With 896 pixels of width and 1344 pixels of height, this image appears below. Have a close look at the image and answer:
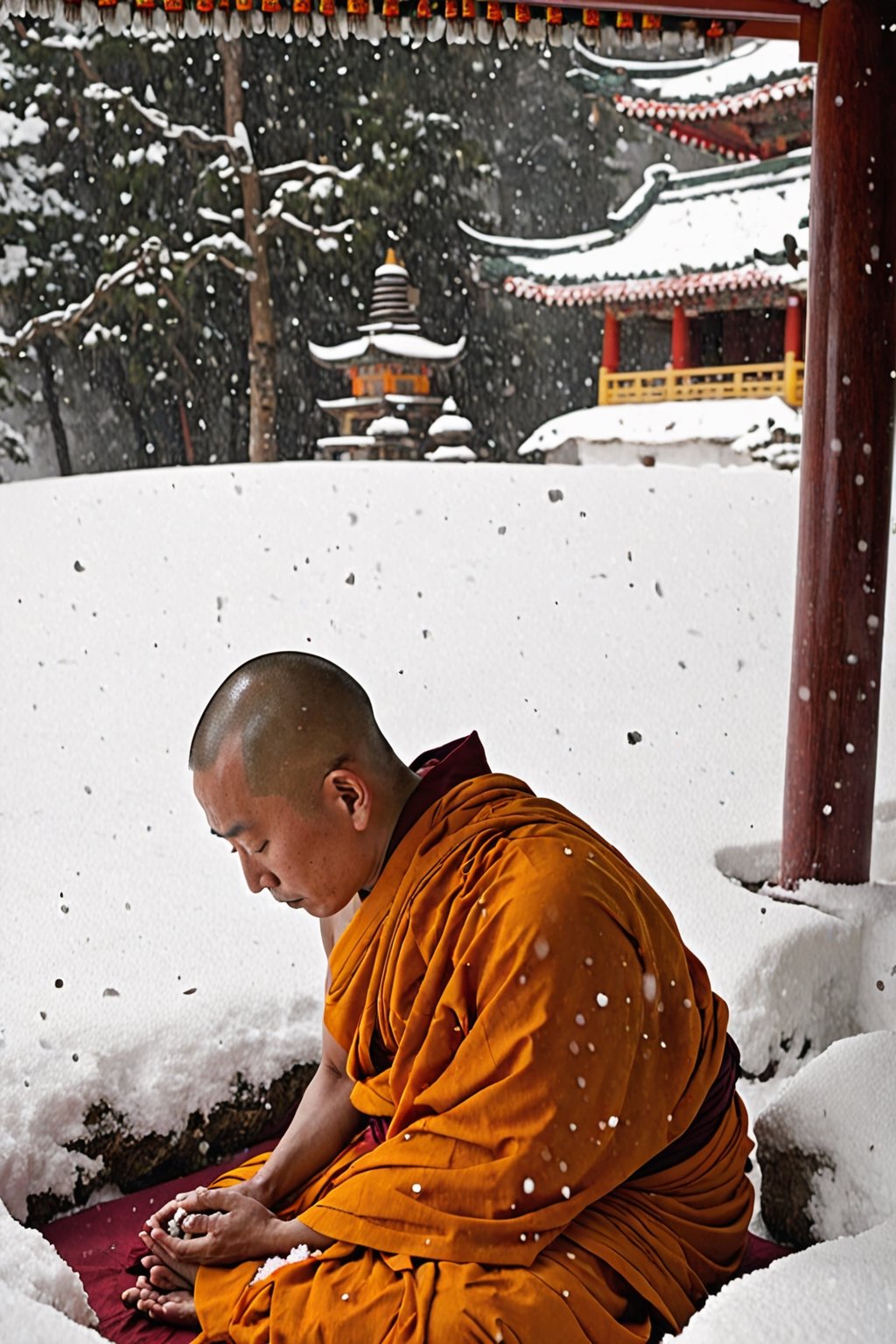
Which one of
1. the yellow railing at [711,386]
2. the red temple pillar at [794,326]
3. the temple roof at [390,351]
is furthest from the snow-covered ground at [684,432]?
the temple roof at [390,351]

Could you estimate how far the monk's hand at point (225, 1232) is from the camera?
1917 millimetres

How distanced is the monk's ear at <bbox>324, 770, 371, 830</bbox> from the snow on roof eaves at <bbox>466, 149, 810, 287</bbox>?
9815 millimetres

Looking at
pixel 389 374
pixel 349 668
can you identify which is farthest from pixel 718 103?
pixel 349 668

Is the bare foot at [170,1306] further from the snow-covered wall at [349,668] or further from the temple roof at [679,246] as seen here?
the temple roof at [679,246]

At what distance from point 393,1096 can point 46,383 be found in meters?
14.2

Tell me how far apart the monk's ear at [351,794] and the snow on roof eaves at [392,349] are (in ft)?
36.4

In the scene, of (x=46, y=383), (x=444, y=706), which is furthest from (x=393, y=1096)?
(x=46, y=383)

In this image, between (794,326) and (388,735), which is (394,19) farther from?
(794,326)

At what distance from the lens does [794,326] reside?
1188 centimetres

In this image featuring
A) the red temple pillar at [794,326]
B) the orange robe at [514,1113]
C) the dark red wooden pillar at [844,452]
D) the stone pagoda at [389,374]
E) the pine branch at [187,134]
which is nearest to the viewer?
the orange robe at [514,1113]

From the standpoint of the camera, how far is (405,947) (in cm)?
183

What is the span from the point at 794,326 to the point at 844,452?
8912mm

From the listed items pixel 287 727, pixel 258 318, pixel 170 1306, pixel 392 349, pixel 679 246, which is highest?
pixel 679 246

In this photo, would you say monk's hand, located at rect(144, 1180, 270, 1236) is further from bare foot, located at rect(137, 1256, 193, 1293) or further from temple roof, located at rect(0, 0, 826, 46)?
temple roof, located at rect(0, 0, 826, 46)
